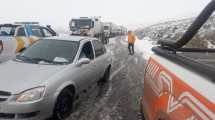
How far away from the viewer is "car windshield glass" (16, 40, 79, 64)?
684 centimetres

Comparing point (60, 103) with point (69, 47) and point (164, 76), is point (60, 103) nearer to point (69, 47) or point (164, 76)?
point (69, 47)

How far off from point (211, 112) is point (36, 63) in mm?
5291

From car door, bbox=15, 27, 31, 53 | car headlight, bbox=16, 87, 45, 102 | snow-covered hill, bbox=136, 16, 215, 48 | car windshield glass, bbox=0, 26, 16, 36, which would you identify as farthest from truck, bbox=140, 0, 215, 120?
car windshield glass, bbox=0, 26, 16, 36

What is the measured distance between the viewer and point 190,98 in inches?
89.7

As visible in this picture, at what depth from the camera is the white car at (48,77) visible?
5203 millimetres

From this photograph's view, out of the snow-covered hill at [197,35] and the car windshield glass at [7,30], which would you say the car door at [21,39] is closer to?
the car windshield glass at [7,30]

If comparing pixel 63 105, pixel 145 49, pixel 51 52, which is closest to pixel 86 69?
pixel 51 52

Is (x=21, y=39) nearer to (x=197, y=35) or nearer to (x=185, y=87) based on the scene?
(x=185, y=87)

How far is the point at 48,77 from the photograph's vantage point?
570 centimetres

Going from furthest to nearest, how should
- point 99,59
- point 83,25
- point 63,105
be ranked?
point 83,25, point 99,59, point 63,105

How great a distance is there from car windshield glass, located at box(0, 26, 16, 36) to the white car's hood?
6.09 m

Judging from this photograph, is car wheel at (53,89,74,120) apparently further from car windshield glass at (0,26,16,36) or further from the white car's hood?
car windshield glass at (0,26,16,36)

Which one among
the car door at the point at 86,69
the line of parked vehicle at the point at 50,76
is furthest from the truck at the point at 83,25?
the car door at the point at 86,69

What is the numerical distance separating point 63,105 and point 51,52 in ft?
5.59
